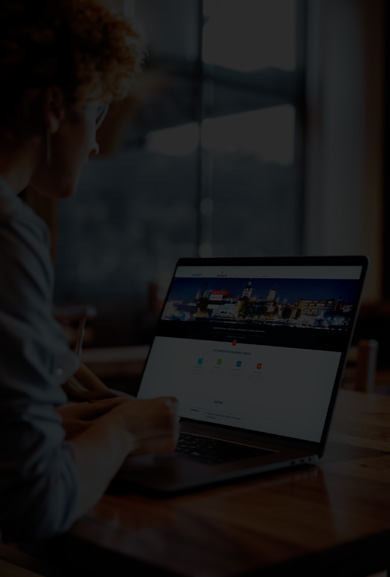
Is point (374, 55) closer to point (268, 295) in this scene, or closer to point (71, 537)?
point (268, 295)

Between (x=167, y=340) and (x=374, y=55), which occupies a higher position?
(x=374, y=55)

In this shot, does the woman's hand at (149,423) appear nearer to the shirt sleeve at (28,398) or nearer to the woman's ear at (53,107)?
the shirt sleeve at (28,398)

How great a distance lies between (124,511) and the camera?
0.69 metres

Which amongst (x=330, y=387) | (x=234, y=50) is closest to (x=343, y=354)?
(x=330, y=387)

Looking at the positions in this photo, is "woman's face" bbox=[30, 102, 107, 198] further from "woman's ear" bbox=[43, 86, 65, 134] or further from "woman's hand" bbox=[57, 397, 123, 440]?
"woman's hand" bbox=[57, 397, 123, 440]

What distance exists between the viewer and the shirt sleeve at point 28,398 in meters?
0.58

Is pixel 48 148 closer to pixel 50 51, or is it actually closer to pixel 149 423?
pixel 50 51

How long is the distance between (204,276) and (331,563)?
619 millimetres

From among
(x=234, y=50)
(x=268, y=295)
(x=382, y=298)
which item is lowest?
(x=382, y=298)

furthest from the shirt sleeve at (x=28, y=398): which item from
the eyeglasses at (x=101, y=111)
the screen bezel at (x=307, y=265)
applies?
the screen bezel at (x=307, y=265)

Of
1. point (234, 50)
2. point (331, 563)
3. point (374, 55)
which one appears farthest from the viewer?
point (374, 55)

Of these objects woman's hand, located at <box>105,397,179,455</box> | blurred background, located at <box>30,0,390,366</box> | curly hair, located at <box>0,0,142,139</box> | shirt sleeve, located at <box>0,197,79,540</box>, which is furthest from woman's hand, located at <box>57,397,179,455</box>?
blurred background, located at <box>30,0,390,366</box>

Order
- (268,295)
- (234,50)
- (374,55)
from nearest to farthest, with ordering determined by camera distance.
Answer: (268,295), (234,50), (374,55)

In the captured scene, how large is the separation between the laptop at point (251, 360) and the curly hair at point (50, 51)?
41 centimetres
